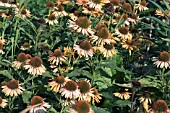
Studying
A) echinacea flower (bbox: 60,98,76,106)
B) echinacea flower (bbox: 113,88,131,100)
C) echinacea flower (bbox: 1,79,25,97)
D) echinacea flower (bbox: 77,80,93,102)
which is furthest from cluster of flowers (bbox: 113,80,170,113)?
echinacea flower (bbox: 1,79,25,97)

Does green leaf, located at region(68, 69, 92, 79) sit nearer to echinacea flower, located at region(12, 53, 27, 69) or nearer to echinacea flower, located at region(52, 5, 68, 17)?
echinacea flower, located at region(12, 53, 27, 69)

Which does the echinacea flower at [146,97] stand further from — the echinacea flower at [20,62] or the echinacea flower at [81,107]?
→ the echinacea flower at [20,62]

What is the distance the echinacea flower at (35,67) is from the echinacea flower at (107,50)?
0.46 meters

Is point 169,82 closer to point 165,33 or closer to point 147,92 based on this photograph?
point 147,92

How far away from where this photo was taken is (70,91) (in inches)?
94.3

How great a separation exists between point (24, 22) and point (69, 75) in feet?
2.70

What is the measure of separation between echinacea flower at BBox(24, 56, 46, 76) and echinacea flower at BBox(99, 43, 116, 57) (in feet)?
1.52

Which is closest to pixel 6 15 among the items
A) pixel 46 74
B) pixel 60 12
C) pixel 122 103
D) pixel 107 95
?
pixel 60 12

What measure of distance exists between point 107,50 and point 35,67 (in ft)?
1.92

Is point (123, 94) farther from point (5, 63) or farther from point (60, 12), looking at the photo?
point (60, 12)

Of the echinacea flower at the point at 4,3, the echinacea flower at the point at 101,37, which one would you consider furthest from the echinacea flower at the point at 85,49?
the echinacea flower at the point at 4,3

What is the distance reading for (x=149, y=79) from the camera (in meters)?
2.80

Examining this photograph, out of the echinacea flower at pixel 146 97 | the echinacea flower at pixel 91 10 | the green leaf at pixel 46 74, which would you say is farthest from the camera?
the echinacea flower at pixel 91 10

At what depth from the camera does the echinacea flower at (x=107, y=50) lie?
2.93 m
